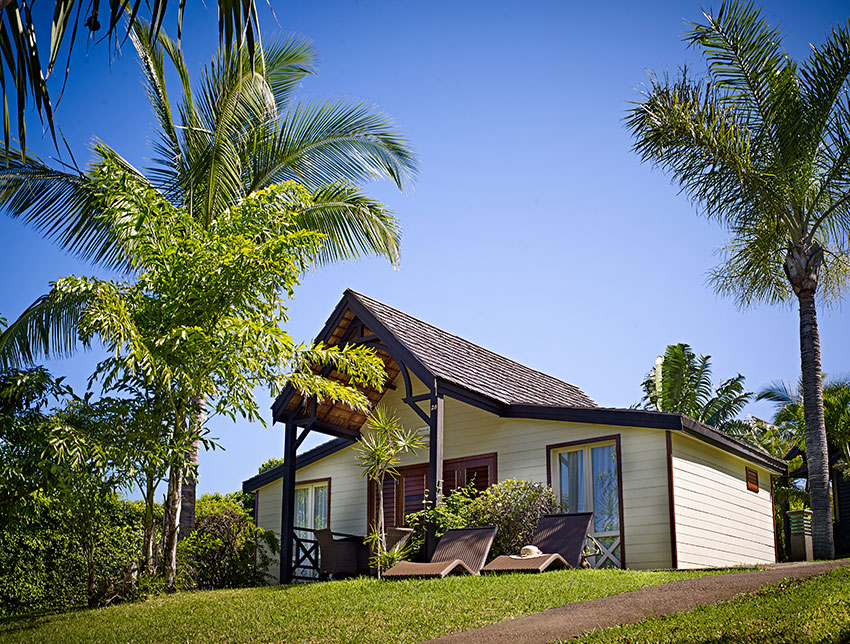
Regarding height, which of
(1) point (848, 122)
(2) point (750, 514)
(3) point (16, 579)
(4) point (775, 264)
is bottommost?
(3) point (16, 579)

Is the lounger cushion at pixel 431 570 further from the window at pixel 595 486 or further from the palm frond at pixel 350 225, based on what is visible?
the palm frond at pixel 350 225

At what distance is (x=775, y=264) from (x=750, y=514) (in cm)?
497

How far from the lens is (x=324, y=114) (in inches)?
574

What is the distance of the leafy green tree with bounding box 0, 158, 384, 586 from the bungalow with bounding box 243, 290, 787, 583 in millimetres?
3420

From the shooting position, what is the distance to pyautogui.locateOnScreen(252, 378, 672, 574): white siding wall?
489 inches

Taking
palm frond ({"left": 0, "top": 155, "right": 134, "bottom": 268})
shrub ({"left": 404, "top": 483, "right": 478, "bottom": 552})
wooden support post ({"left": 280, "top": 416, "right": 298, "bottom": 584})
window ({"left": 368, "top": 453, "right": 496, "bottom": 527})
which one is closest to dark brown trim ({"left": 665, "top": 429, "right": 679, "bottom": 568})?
shrub ({"left": 404, "top": 483, "right": 478, "bottom": 552})

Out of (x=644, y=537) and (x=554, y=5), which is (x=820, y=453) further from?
(x=554, y=5)

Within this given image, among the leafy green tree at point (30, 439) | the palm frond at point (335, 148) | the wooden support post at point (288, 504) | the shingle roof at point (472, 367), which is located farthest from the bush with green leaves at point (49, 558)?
the palm frond at point (335, 148)

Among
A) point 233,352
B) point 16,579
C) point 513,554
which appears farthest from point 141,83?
point 513,554

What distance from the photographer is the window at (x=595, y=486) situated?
1286 centimetres

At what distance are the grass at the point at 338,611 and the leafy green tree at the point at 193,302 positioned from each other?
65.6 inches

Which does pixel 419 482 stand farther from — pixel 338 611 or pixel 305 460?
pixel 338 611

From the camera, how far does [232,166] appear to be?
13.2 meters

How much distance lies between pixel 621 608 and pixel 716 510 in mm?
7014
